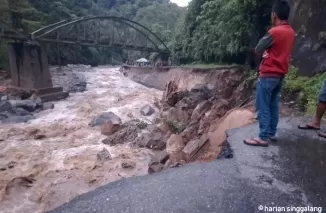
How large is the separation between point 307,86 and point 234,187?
567 centimetres

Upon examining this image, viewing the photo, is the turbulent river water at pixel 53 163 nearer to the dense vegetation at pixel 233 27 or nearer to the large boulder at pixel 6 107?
the large boulder at pixel 6 107

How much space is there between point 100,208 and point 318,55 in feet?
26.5

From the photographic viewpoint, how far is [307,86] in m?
8.38

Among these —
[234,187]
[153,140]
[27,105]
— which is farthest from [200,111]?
[27,105]

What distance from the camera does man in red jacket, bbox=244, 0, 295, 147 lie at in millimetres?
4465

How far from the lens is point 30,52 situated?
2430 cm

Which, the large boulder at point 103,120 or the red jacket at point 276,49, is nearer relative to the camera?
the red jacket at point 276,49

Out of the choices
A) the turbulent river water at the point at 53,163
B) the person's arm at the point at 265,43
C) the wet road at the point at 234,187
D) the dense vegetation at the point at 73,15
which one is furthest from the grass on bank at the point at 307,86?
the dense vegetation at the point at 73,15

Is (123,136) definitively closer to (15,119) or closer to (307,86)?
(307,86)

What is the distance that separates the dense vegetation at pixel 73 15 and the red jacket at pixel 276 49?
32.9m

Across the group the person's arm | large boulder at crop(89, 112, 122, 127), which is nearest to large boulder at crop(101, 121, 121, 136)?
large boulder at crop(89, 112, 122, 127)

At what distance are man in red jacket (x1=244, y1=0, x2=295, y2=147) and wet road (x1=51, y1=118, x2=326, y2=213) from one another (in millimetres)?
380

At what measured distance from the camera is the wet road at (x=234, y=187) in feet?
11.4

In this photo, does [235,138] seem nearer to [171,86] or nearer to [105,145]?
[105,145]
